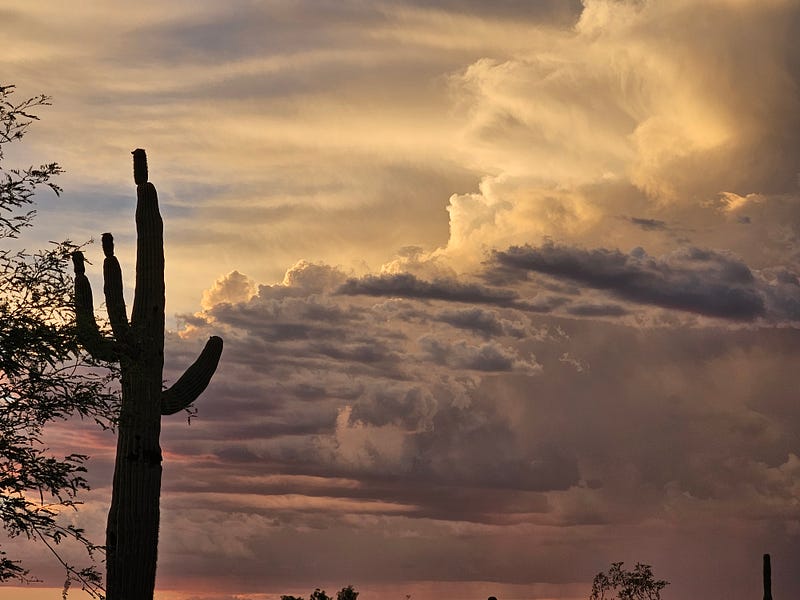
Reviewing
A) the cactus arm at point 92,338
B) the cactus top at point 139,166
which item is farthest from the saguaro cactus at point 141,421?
the cactus top at point 139,166

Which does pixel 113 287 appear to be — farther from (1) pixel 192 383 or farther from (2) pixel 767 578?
(2) pixel 767 578

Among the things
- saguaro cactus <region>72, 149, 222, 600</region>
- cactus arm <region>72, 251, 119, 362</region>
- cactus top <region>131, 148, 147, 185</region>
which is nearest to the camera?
cactus arm <region>72, 251, 119, 362</region>

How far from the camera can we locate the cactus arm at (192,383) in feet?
72.6

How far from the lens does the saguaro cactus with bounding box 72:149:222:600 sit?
21203 mm

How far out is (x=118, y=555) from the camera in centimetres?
2131

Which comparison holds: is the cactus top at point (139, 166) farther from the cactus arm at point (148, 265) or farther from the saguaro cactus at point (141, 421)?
the saguaro cactus at point (141, 421)

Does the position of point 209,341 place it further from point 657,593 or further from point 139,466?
point 657,593

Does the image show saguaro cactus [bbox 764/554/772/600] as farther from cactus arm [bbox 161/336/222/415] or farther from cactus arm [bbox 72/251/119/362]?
cactus arm [bbox 72/251/119/362]

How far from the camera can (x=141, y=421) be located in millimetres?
21438

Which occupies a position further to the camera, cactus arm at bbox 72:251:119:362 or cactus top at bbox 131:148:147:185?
cactus top at bbox 131:148:147:185

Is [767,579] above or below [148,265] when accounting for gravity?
below

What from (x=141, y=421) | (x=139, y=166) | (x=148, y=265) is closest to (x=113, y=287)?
(x=148, y=265)

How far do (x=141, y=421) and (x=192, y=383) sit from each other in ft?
4.67

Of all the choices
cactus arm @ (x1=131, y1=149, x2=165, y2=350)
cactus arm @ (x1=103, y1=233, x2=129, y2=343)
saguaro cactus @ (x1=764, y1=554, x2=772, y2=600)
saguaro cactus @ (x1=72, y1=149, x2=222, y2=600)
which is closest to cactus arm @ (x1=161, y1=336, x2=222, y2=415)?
saguaro cactus @ (x1=72, y1=149, x2=222, y2=600)
